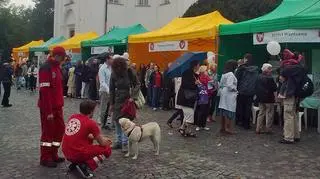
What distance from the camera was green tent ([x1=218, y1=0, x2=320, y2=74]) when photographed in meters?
11.0

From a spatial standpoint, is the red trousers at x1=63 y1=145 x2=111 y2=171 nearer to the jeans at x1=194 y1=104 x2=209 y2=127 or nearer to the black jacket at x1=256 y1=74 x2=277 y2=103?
the jeans at x1=194 y1=104 x2=209 y2=127

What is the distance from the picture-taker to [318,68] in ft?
38.9

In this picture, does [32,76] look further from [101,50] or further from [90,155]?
[90,155]

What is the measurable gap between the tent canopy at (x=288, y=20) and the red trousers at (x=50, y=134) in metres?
6.10

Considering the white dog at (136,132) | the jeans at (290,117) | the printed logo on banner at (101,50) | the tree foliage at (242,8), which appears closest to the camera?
the white dog at (136,132)

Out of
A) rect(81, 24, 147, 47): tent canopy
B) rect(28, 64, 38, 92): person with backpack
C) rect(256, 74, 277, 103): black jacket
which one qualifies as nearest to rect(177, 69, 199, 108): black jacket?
rect(256, 74, 277, 103): black jacket

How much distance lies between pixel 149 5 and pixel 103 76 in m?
38.3

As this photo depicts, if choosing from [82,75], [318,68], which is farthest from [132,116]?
[82,75]

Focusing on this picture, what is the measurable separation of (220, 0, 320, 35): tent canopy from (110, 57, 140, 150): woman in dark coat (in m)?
4.44

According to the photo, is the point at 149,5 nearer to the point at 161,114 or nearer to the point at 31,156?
the point at 161,114

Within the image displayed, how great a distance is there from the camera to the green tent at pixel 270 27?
11015 mm

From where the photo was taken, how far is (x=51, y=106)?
23.8 feet

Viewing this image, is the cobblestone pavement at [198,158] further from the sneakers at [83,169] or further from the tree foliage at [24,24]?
the tree foliage at [24,24]

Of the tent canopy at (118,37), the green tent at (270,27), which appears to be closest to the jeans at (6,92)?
the tent canopy at (118,37)
